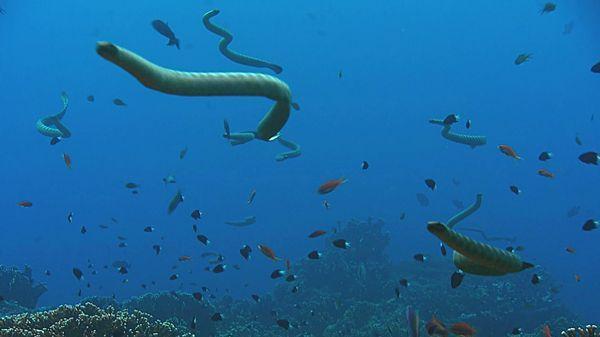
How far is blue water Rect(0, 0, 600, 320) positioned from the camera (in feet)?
251

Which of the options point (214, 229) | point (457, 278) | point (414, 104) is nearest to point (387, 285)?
point (457, 278)

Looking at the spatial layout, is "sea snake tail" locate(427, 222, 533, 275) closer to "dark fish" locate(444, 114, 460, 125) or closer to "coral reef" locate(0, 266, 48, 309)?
"dark fish" locate(444, 114, 460, 125)

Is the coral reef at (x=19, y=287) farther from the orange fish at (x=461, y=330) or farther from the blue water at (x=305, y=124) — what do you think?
the blue water at (x=305, y=124)

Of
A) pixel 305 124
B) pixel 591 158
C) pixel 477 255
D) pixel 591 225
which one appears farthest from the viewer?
pixel 305 124

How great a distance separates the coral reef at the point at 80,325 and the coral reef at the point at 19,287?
1179 centimetres

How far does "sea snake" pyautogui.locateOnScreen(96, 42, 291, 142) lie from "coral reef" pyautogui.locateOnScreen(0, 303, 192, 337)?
17.3ft

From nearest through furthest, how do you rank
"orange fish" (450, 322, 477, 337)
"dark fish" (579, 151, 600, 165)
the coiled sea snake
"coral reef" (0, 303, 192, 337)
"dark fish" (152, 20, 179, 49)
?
the coiled sea snake → "orange fish" (450, 322, 477, 337) → "coral reef" (0, 303, 192, 337) → "dark fish" (579, 151, 600, 165) → "dark fish" (152, 20, 179, 49)

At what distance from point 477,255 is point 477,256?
15mm

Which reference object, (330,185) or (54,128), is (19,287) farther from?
(330,185)

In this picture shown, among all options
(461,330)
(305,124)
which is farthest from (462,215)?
(305,124)

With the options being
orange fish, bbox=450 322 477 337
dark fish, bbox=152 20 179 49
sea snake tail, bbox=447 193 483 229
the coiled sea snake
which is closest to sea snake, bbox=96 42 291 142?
the coiled sea snake

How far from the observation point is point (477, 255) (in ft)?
9.62

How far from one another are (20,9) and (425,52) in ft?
262

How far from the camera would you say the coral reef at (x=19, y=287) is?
17438 mm
